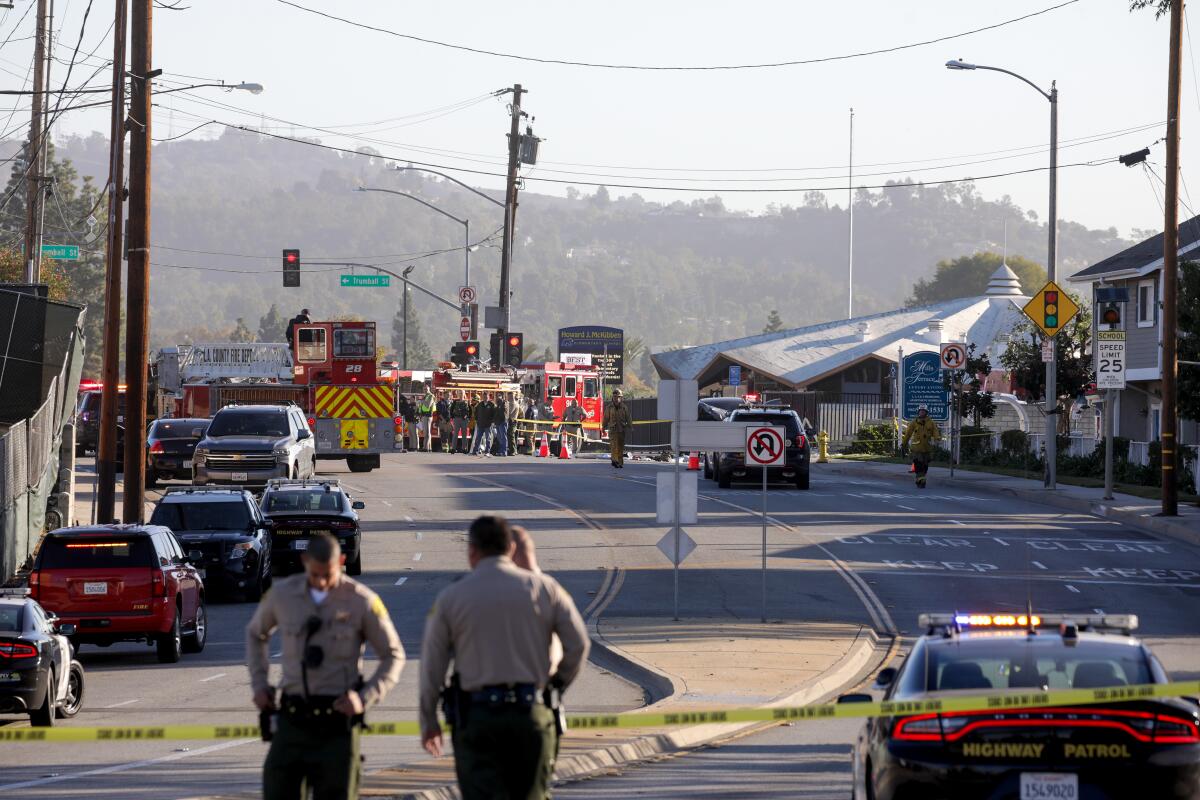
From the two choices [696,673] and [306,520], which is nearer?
[696,673]

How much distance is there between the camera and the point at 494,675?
770cm

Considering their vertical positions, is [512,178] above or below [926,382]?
above

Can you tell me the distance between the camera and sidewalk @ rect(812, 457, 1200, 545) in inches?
1294

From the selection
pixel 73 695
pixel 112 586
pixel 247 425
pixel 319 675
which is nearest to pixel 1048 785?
pixel 319 675

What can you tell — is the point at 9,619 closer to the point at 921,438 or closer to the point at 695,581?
the point at 695,581

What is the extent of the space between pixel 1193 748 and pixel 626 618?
1392 centimetres

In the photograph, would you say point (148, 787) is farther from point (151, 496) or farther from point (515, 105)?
point (515, 105)

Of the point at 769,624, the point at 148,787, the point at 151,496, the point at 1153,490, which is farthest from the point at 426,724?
the point at 1153,490

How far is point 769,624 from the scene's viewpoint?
70.3ft

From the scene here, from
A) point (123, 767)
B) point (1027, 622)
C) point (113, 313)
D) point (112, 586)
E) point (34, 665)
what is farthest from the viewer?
point (113, 313)

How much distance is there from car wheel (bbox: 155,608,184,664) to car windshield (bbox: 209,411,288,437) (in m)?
16.4

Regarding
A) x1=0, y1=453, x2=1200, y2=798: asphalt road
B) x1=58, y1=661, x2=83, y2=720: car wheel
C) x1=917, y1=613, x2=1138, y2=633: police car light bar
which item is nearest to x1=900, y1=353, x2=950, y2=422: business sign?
x1=0, y1=453, x2=1200, y2=798: asphalt road

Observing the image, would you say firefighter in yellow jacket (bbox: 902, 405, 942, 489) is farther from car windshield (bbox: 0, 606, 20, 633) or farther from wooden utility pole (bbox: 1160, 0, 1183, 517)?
car windshield (bbox: 0, 606, 20, 633)

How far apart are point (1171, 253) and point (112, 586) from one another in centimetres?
2229
